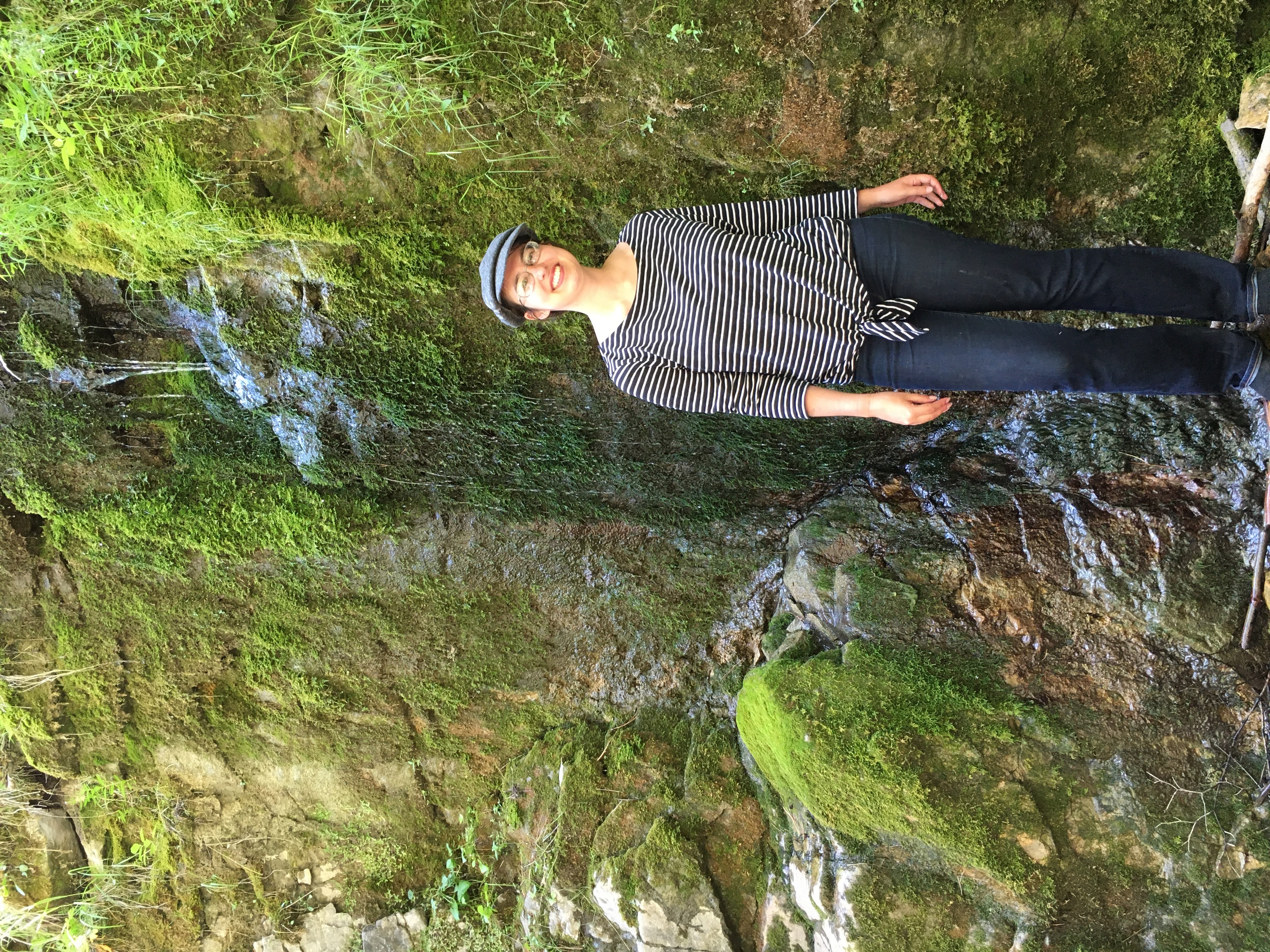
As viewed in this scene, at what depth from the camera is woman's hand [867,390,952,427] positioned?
2.50 m

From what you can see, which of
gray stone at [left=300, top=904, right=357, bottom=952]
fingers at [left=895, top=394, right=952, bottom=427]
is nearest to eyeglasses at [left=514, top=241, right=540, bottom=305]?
fingers at [left=895, top=394, right=952, bottom=427]

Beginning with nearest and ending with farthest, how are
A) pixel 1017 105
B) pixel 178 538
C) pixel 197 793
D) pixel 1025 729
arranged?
pixel 1025 729
pixel 1017 105
pixel 178 538
pixel 197 793

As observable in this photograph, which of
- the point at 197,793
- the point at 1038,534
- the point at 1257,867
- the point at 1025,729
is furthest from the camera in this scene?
the point at 197,793

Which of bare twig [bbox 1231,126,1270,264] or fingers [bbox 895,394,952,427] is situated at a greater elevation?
bare twig [bbox 1231,126,1270,264]

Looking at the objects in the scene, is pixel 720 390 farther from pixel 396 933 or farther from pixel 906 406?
pixel 396 933

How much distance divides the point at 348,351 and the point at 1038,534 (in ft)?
10.5

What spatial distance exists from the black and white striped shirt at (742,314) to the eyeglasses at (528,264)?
36cm

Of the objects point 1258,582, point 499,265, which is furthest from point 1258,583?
point 499,265

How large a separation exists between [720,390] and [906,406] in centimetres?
63

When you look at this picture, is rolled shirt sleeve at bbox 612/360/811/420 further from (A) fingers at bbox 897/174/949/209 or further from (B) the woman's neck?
(A) fingers at bbox 897/174/949/209

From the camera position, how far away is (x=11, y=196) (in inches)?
117

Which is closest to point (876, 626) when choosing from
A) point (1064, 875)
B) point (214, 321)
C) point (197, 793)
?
point (1064, 875)

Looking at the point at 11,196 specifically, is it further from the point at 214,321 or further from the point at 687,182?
the point at 687,182

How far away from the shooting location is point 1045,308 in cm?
272
